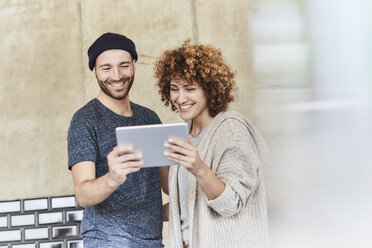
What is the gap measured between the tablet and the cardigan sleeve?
242mm

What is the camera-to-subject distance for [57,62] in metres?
4.02

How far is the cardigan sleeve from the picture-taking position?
1925 millimetres

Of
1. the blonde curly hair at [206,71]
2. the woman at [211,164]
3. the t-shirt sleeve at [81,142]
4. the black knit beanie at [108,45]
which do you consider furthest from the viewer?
the black knit beanie at [108,45]

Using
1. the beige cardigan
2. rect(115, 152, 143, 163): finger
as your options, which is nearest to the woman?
the beige cardigan

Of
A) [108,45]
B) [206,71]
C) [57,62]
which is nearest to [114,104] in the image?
[108,45]

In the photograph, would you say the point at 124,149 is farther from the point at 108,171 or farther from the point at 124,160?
the point at 108,171

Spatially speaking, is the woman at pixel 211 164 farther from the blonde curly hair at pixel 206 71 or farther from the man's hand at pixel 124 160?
the man's hand at pixel 124 160

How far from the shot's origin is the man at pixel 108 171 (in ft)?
7.32

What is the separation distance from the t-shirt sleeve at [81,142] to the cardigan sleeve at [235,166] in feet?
1.82

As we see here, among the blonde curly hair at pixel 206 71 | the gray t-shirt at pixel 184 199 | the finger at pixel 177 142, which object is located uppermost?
the blonde curly hair at pixel 206 71

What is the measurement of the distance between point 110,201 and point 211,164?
1.75 ft

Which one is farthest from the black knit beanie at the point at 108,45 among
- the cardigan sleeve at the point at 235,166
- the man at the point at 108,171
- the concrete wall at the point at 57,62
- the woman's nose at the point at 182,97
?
the concrete wall at the point at 57,62

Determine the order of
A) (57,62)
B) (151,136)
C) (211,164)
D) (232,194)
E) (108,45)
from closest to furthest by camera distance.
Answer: (151,136) < (232,194) < (211,164) < (108,45) < (57,62)

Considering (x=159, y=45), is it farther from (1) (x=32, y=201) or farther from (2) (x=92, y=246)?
(2) (x=92, y=246)
